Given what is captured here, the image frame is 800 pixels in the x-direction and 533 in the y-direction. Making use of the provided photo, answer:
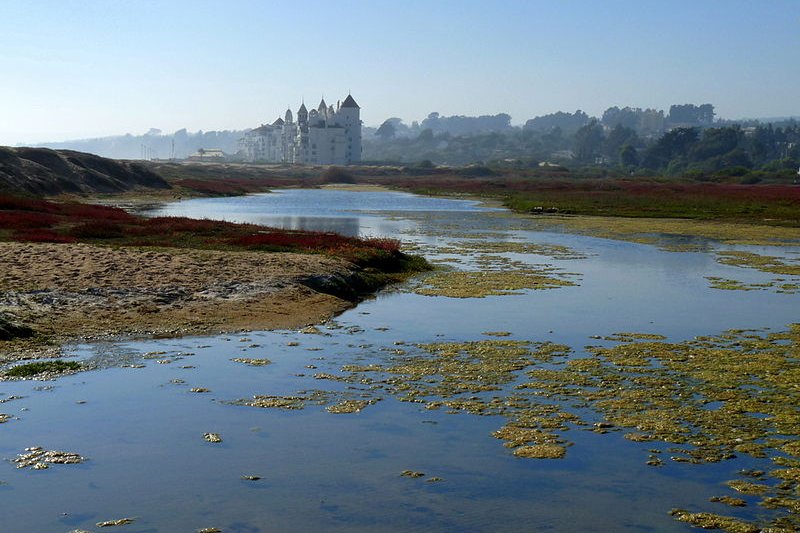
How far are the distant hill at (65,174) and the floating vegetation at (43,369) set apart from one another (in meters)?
52.8

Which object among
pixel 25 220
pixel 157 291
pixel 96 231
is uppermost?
pixel 25 220

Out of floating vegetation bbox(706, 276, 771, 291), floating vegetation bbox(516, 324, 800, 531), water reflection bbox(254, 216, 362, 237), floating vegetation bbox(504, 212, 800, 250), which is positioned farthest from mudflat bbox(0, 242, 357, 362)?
floating vegetation bbox(504, 212, 800, 250)

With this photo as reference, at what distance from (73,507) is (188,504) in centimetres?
145

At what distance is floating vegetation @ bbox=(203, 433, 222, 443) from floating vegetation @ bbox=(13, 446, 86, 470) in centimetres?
193

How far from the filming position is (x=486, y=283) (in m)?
32.2

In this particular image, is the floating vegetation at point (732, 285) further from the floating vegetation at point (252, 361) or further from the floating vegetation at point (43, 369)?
the floating vegetation at point (43, 369)

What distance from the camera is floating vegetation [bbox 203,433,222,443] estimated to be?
13.8m

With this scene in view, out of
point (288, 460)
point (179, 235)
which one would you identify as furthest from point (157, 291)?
point (179, 235)

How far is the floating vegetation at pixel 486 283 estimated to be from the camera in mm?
30141

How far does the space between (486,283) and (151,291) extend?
12610 mm

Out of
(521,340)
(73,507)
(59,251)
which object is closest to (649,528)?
(73,507)

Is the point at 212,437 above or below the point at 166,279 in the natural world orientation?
below

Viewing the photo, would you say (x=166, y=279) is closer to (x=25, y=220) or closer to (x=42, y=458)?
(x=42, y=458)

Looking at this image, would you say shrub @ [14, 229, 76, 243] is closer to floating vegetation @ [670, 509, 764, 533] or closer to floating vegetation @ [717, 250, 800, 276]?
floating vegetation @ [670, 509, 764, 533]
